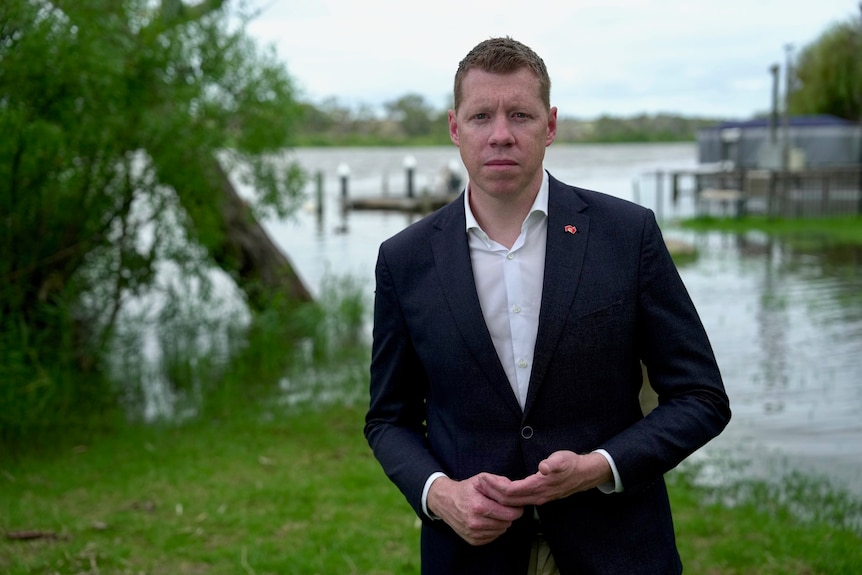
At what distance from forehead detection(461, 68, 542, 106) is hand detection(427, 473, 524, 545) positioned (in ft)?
3.02

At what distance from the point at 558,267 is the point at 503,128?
0.37 metres

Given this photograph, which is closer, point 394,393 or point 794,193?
point 394,393

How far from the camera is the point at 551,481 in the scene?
233 centimetres

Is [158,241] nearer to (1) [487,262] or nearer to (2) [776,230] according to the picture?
(1) [487,262]

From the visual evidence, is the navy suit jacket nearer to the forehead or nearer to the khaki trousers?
the khaki trousers

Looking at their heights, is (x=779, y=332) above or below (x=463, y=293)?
below

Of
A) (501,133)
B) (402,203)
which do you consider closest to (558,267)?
(501,133)

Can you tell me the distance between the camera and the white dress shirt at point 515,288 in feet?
8.44

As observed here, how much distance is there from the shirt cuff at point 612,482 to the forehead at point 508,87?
0.88 meters

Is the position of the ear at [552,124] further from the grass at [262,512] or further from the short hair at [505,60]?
the grass at [262,512]

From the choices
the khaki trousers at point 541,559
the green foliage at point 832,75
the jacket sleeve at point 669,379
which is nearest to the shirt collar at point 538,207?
the jacket sleeve at point 669,379

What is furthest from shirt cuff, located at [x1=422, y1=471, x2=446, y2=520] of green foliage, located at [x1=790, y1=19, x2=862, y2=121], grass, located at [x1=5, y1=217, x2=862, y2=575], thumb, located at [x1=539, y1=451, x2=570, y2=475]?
green foliage, located at [x1=790, y1=19, x2=862, y2=121]

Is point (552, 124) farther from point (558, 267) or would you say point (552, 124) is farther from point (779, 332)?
point (779, 332)

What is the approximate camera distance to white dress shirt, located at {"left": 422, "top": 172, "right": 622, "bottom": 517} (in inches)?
101
